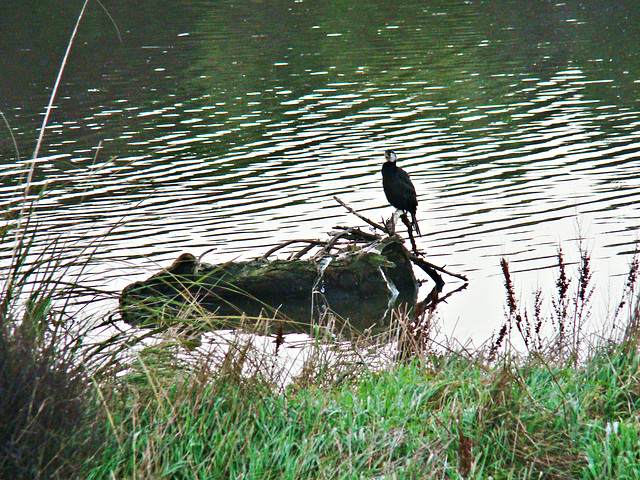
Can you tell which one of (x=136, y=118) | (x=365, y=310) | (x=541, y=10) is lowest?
(x=365, y=310)

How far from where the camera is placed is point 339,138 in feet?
55.3

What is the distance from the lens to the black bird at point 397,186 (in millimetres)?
9820

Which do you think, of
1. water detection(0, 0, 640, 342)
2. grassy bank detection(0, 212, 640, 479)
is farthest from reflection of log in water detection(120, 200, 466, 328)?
grassy bank detection(0, 212, 640, 479)

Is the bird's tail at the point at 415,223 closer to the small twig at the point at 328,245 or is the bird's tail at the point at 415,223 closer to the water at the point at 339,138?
the water at the point at 339,138

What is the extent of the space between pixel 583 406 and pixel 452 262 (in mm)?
5706

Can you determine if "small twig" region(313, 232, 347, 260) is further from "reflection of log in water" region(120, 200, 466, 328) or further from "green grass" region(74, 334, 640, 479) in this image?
"green grass" region(74, 334, 640, 479)

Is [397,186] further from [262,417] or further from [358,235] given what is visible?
[262,417]

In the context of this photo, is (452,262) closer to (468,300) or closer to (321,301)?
(468,300)

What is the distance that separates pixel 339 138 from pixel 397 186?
7.18m

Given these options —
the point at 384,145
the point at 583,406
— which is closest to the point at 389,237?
the point at 583,406

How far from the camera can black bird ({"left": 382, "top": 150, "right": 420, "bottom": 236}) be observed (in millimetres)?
9820

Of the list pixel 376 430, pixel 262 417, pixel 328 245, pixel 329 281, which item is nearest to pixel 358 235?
pixel 328 245

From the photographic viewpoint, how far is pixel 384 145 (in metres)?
16.1

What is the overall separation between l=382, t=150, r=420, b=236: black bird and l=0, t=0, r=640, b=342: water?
807 millimetres
